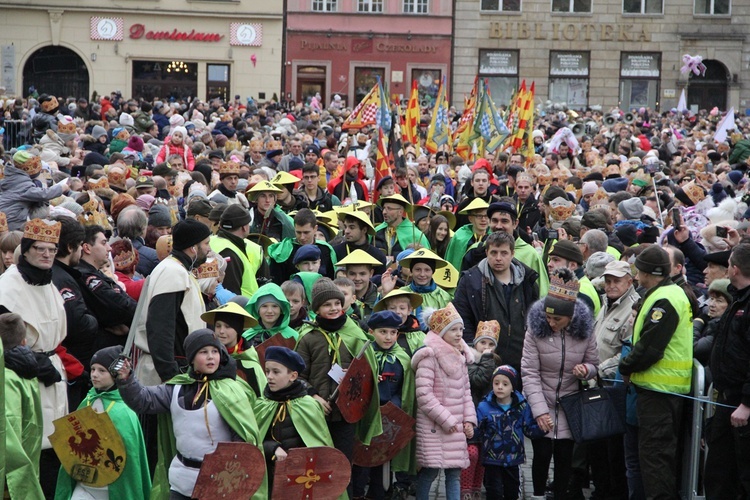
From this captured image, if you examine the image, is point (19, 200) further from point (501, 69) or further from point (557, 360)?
point (501, 69)

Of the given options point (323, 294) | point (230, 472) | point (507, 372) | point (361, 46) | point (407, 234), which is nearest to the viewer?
point (230, 472)

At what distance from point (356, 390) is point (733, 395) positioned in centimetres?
244

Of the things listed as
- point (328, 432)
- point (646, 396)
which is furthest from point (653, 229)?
point (328, 432)

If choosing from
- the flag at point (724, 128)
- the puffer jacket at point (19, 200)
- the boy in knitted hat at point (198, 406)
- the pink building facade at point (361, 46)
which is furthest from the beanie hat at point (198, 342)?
the pink building facade at point (361, 46)

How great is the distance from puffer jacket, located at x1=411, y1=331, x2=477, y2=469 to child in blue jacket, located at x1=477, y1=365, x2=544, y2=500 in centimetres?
24

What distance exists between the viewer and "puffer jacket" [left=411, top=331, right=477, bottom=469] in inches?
332

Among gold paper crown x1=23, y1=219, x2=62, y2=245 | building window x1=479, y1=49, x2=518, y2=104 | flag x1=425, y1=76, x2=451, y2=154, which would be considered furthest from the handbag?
building window x1=479, y1=49, x2=518, y2=104

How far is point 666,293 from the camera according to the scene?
8.37m

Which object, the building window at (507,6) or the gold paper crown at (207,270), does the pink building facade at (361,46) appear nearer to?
the building window at (507,6)

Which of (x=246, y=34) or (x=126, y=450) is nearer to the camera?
(x=126, y=450)

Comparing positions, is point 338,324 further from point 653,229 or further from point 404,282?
point 653,229

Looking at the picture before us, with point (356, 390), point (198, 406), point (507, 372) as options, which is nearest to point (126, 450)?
point (198, 406)

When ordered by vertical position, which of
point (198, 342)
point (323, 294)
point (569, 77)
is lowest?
point (198, 342)

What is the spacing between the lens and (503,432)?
343 inches
